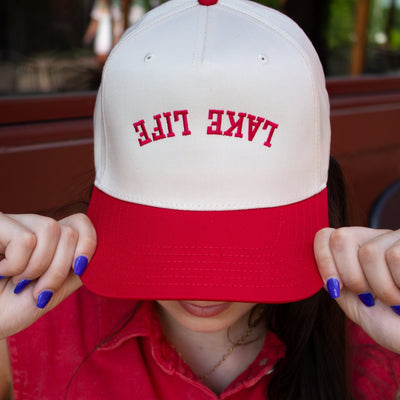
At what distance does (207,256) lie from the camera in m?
0.93

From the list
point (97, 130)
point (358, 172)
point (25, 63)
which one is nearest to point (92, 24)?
point (25, 63)

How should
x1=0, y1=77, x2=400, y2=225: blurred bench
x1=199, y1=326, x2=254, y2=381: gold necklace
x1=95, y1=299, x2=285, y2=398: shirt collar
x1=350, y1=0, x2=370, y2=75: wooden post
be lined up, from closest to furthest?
x1=95, y1=299, x2=285, y2=398: shirt collar
x1=199, y1=326, x2=254, y2=381: gold necklace
x1=0, y1=77, x2=400, y2=225: blurred bench
x1=350, y1=0, x2=370, y2=75: wooden post

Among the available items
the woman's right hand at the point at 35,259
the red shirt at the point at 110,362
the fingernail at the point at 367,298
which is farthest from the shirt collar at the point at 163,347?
the fingernail at the point at 367,298

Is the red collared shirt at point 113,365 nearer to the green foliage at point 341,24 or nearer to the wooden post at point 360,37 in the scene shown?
the wooden post at point 360,37

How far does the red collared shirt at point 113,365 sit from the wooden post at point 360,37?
17.8 feet

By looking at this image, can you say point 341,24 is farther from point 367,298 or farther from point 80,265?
point 80,265

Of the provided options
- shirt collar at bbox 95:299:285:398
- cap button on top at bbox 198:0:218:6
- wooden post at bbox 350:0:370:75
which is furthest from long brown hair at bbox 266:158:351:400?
wooden post at bbox 350:0:370:75

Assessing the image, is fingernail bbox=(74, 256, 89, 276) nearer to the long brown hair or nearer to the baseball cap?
the baseball cap

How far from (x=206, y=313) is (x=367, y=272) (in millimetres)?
407

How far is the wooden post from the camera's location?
6.20m

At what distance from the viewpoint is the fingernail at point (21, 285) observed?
959 millimetres

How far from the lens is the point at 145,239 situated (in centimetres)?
96

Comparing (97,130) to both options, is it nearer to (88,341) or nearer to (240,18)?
(240,18)

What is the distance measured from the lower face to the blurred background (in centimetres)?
64
